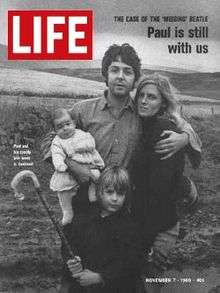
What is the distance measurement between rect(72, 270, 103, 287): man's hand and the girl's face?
291mm

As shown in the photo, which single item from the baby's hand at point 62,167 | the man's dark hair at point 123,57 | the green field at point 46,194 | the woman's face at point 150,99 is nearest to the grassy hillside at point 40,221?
the green field at point 46,194

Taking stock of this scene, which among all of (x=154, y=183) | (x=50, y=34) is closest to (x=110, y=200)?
(x=154, y=183)

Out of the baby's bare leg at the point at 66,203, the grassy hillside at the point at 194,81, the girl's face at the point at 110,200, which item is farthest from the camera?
the grassy hillside at the point at 194,81

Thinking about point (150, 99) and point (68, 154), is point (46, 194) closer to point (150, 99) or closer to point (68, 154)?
point (68, 154)

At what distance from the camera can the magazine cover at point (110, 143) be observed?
2613 millimetres

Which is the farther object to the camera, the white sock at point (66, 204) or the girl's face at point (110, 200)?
the white sock at point (66, 204)

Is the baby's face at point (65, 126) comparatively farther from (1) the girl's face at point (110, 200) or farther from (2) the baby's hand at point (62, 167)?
(1) the girl's face at point (110, 200)

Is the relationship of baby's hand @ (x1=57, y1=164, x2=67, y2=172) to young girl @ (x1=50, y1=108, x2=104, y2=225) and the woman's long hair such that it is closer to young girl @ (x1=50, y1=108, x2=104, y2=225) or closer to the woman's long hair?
young girl @ (x1=50, y1=108, x2=104, y2=225)

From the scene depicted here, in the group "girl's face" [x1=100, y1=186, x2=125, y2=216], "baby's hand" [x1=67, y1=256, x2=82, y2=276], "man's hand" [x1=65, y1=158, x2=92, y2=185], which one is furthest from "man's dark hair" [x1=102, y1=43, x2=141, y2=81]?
"baby's hand" [x1=67, y1=256, x2=82, y2=276]

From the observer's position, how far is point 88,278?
2.60 m

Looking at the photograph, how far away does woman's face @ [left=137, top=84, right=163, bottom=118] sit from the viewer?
2.61m

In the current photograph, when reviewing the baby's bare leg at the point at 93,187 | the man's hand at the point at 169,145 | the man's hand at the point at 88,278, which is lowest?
the man's hand at the point at 88,278

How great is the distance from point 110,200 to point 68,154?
0.94 feet

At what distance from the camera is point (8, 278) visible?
9.01ft
